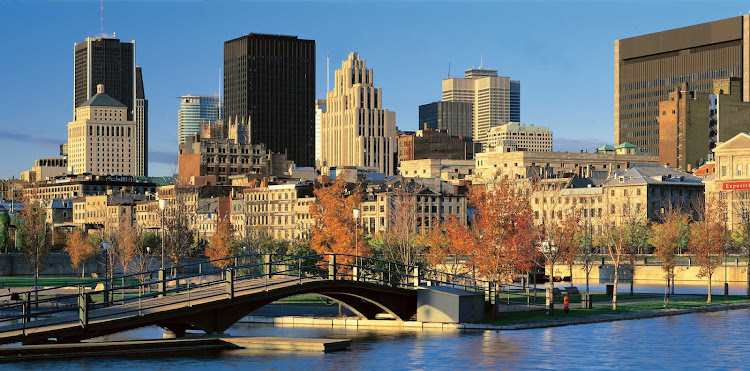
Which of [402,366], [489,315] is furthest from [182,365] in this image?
[489,315]

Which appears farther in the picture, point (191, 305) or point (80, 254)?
point (80, 254)

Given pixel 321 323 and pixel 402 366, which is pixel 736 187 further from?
pixel 402 366

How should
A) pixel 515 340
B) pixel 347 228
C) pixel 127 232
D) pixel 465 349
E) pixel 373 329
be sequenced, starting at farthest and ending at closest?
pixel 127 232, pixel 347 228, pixel 373 329, pixel 515 340, pixel 465 349

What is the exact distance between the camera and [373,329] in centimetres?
7000

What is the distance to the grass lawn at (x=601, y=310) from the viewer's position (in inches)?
2813

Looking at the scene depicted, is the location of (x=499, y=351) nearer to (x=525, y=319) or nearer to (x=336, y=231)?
→ (x=525, y=319)

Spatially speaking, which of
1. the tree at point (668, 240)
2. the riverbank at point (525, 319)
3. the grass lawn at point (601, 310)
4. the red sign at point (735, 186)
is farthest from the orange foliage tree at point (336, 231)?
the red sign at point (735, 186)

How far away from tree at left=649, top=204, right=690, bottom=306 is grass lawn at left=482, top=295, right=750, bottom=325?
43.8 inches

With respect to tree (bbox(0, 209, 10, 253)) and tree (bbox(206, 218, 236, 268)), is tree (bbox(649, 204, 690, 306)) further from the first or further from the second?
tree (bbox(0, 209, 10, 253))

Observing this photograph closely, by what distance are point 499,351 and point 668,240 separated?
40.1m

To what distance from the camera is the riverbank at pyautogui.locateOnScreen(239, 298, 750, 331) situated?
68.9 metres

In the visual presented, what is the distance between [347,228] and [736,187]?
105993 mm

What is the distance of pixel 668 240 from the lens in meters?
94.8

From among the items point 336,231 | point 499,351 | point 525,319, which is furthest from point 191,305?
point 336,231
